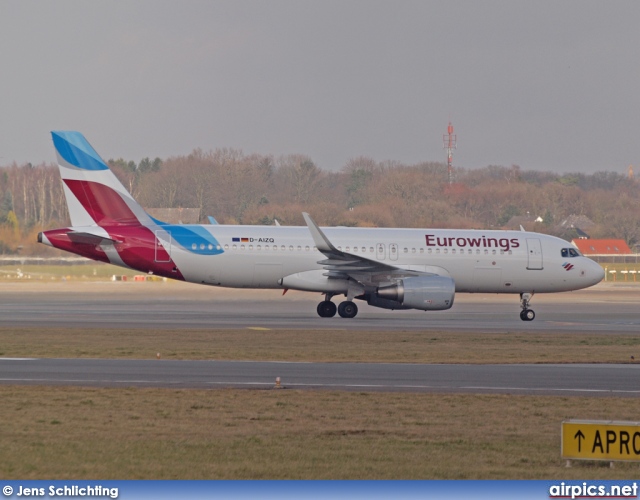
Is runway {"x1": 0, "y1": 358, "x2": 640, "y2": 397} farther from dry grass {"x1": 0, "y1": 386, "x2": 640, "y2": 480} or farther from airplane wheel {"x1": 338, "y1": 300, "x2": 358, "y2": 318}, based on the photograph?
airplane wheel {"x1": 338, "y1": 300, "x2": 358, "y2": 318}

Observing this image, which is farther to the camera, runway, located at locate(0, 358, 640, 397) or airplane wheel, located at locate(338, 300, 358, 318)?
airplane wheel, located at locate(338, 300, 358, 318)

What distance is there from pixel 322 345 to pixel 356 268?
35.7 feet

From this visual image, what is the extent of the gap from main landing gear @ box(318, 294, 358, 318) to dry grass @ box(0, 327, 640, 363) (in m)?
6.88

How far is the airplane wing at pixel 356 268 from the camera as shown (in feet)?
118

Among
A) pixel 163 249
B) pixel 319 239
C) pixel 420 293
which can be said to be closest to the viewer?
pixel 420 293

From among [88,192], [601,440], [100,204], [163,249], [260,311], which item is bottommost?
[601,440]

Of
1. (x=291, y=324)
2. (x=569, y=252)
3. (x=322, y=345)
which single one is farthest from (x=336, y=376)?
(x=569, y=252)

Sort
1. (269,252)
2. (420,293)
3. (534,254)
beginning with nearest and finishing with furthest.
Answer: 1. (420,293)
2. (269,252)
3. (534,254)

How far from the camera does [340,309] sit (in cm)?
3738

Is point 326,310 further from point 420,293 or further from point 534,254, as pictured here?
point 534,254

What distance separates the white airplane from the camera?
36438 mm

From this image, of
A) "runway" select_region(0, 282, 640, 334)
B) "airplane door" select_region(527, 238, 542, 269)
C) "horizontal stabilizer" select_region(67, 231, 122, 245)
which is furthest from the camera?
"airplane door" select_region(527, 238, 542, 269)

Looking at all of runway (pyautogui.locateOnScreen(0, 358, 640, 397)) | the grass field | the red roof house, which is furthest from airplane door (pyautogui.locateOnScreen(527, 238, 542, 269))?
the red roof house

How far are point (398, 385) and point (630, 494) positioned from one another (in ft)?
28.8
